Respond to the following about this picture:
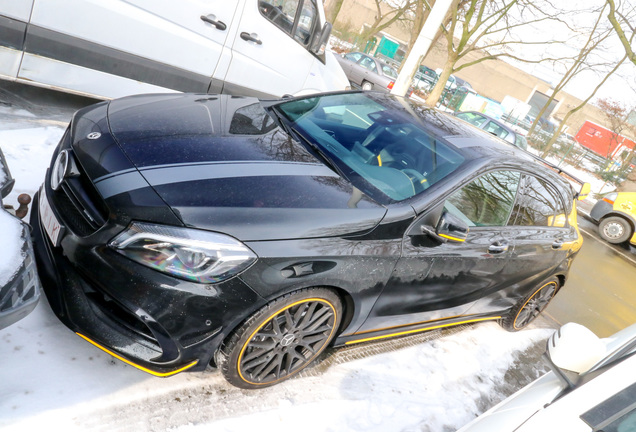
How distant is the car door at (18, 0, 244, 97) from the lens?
4.04 meters

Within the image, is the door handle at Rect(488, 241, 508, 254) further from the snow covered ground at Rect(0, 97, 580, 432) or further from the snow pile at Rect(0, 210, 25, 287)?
the snow pile at Rect(0, 210, 25, 287)

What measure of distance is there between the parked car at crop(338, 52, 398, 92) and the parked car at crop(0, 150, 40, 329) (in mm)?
15729

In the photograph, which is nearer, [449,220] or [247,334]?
[247,334]

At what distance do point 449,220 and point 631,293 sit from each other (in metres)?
6.78

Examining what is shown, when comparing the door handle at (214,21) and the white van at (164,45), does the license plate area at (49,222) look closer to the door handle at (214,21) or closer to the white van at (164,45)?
the white van at (164,45)

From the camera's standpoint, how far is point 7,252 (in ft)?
5.44

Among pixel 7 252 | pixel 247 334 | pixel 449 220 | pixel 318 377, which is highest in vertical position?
pixel 449 220

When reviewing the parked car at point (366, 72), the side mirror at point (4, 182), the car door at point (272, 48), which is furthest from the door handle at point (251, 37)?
the parked car at point (366, 72)

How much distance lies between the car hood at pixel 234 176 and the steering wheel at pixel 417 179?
36cm

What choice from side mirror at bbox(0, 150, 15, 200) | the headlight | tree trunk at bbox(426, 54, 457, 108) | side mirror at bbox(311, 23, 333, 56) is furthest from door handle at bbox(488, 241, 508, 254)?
tree trunk at bbox(426, 54, 457, 108)

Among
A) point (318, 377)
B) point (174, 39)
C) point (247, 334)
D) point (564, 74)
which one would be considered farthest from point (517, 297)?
point (564, 74)

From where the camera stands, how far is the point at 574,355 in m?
1.86

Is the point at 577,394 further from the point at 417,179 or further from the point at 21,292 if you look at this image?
the point at 21,292

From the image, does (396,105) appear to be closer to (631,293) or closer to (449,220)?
(449,220)
